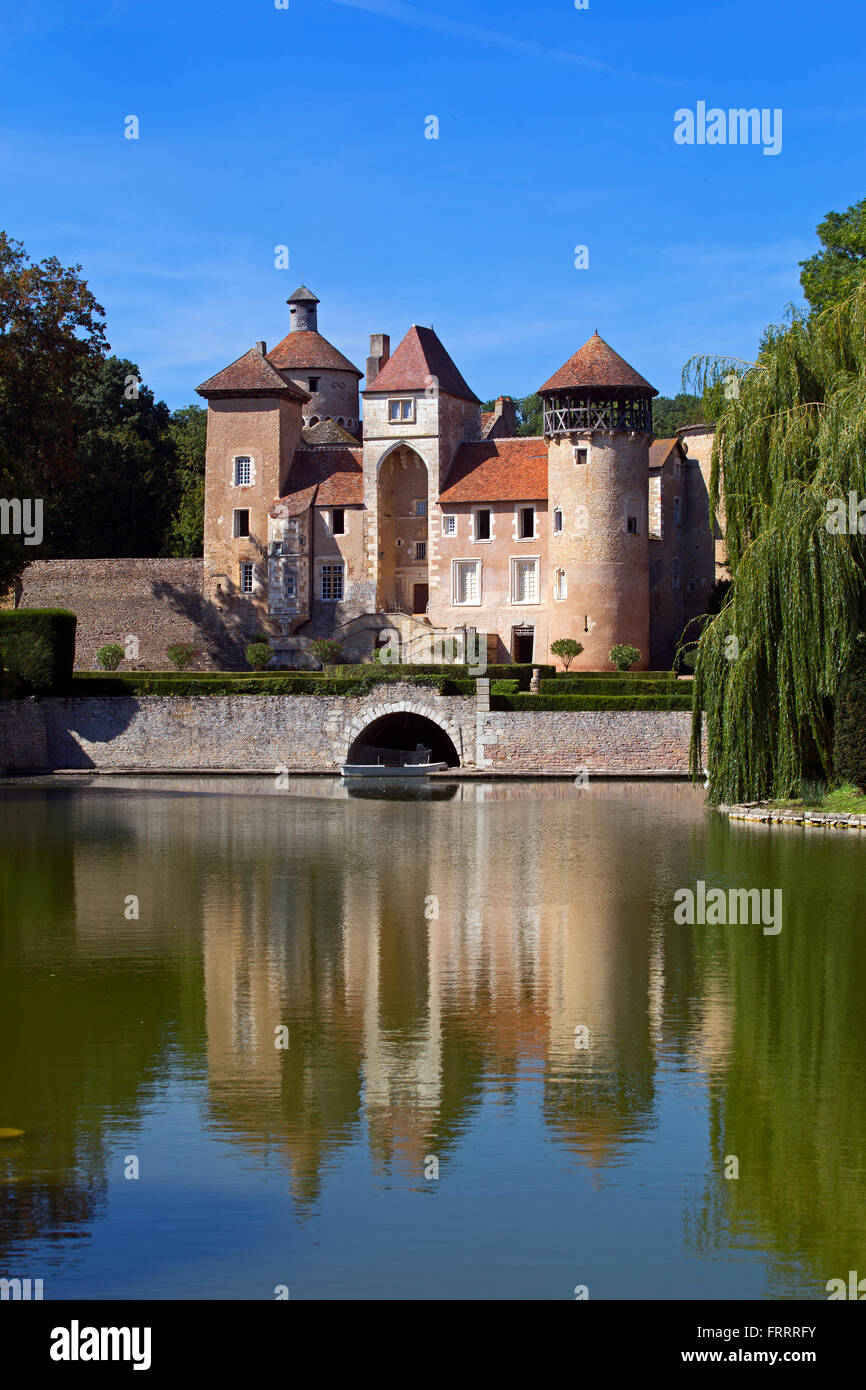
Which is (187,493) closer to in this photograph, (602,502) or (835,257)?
(602,502)

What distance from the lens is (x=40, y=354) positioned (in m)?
44.0

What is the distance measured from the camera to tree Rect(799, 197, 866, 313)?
43.1 meters

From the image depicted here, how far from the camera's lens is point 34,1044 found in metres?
12.5

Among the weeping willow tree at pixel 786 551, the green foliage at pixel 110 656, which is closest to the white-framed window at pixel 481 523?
the green foliage at pixel 110 656

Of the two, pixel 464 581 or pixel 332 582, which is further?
pixel 332 582

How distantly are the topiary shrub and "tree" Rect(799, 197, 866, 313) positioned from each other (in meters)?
18.1

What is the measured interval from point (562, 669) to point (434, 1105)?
37957 millimetres

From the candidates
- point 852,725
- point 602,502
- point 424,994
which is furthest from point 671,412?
point 424,994

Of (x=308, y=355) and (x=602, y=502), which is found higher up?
(x=308, y=355)

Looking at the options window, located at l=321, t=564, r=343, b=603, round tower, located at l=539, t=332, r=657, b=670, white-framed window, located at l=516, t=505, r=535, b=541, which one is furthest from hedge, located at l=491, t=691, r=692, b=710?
window, located at l=321, t=564, r=343, b=603

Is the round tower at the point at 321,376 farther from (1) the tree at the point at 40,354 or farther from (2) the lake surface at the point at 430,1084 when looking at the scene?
(2) the lake surface at the point at 430,1084

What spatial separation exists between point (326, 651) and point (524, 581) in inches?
267

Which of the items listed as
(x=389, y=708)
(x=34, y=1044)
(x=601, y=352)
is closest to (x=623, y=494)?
(x=601, y=352)

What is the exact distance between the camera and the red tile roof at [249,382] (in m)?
52.8
